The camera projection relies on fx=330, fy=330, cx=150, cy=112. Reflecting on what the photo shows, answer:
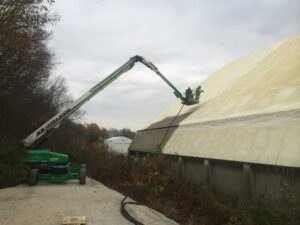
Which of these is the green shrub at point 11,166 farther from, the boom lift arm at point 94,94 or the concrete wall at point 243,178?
the concrete wall at point 243,178

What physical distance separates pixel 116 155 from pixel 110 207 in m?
12.6

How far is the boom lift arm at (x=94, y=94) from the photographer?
1612cm

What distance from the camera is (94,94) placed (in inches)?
674

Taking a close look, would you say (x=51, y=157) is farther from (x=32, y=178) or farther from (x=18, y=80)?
(x=18, y=80)

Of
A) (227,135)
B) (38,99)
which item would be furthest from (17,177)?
(38,99)

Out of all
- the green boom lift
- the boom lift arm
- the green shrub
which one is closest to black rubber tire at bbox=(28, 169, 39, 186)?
the green boom lift

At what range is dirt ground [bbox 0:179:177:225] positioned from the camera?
854cm

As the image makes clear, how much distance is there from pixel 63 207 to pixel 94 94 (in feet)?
26.0

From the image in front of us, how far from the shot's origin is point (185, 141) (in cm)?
1397

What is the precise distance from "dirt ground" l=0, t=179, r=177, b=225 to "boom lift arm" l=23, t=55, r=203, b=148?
3.01m

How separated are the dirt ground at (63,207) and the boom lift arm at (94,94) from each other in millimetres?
3005

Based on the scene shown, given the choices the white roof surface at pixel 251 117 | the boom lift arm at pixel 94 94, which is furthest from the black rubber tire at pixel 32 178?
the white roof surface at pixel 251 117

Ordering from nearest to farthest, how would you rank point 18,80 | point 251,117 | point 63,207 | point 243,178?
point 243,178 → point 63,207 → point 251,117 → point 18,80

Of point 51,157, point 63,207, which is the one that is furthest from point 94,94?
point 63,207
